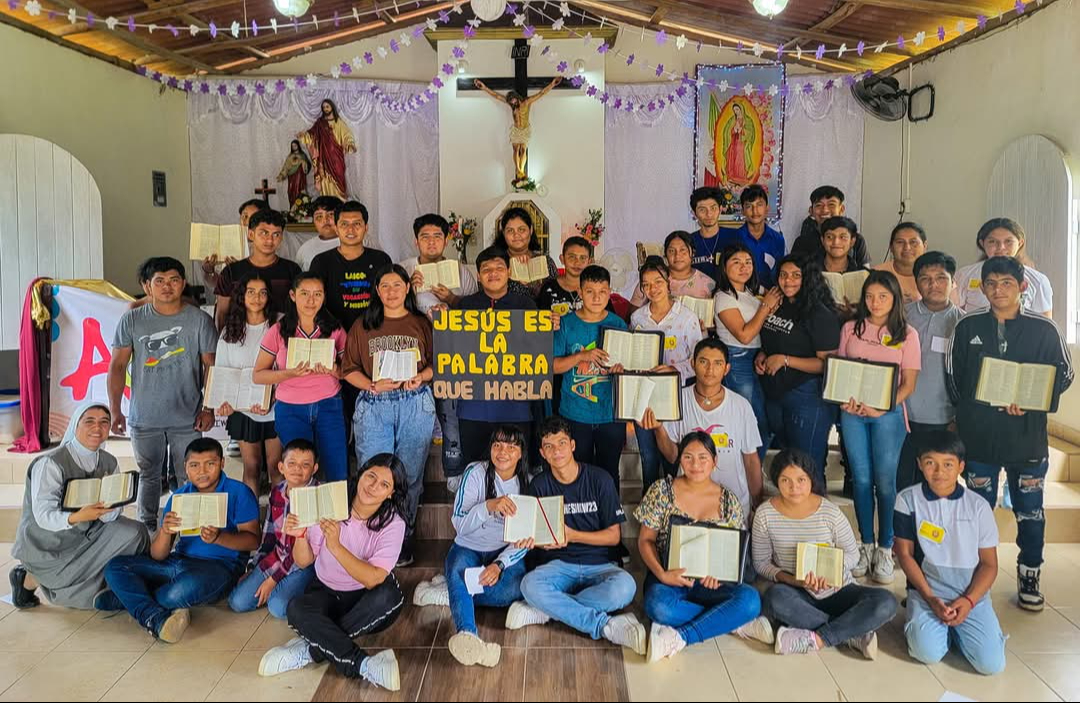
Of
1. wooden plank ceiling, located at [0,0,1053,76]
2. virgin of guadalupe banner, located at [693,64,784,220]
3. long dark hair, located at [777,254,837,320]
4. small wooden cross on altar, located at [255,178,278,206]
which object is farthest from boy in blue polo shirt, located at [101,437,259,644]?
virgin of guadalupe banner, located at [693,64,784,220]

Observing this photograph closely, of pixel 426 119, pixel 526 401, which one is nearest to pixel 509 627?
pixel 526 401

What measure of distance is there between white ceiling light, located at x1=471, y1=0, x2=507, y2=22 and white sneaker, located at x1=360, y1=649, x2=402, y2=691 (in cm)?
426

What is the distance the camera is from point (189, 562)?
3.55 m

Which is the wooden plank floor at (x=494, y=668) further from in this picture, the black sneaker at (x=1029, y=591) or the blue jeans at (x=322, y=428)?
the black sneaker at (x=1029, y=591)

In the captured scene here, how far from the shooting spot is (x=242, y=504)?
11.9 ft

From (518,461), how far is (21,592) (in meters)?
2.34

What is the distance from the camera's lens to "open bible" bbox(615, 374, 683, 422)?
353cm

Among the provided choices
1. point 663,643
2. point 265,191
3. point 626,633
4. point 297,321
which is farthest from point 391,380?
point 265,191

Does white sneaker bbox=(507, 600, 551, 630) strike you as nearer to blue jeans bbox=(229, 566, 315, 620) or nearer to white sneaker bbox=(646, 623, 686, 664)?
white sneaker bbox=(646, 623, 686, 664)

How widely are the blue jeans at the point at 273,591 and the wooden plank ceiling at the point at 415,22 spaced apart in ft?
14.2

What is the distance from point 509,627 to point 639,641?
0.57 meters

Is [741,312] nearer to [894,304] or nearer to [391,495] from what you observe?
[894,304]

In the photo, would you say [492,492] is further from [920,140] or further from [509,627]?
[920,140]

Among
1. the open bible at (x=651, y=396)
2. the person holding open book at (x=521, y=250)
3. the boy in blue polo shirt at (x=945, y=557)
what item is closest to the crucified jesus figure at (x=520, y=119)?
the person holding open book at (x=521, y=250)
